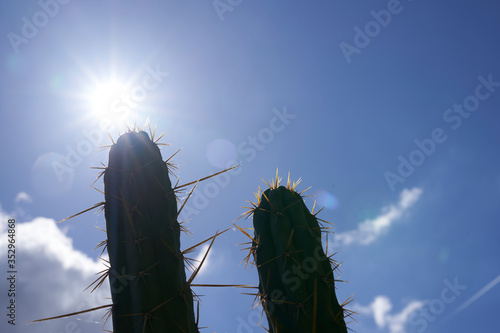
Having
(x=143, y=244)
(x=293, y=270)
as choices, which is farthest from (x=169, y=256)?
(x=293, y=270)

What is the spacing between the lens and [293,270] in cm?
363

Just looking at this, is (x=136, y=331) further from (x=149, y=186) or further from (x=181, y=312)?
(x=149, y=186)

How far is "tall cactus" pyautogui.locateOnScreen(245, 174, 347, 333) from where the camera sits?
3.48 metres

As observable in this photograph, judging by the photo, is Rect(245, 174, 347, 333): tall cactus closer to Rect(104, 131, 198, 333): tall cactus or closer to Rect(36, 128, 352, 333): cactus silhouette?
Rect(36, 128, 352, 333): cactus silhouette

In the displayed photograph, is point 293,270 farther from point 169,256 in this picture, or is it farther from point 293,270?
point 169,256

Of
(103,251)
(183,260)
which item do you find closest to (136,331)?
(183,260)

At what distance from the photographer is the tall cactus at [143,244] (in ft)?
9.33

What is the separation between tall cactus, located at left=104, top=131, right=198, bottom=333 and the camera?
9.33 feet

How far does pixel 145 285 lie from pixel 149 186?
37.8 inches

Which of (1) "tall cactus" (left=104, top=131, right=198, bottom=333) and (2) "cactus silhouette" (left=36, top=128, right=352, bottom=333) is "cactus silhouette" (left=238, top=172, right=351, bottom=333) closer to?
(2) "cactus silhouette" (left=36, top=128, right=352, bottom=333)

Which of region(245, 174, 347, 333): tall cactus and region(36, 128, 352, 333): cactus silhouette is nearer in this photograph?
region(36, 128, 352, 333): cactus silhouette

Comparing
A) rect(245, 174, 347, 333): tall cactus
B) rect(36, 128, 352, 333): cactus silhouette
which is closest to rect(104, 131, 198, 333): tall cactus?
rect(36, 128, 352, 333): cactus silhouette

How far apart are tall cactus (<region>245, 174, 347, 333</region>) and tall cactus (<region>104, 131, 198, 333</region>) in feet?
3.47

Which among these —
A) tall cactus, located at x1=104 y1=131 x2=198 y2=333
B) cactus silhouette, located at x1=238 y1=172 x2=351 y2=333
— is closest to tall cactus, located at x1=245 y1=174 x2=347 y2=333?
cactus silhouette, located at x1=238 y1=172 x2=351 y2=333
